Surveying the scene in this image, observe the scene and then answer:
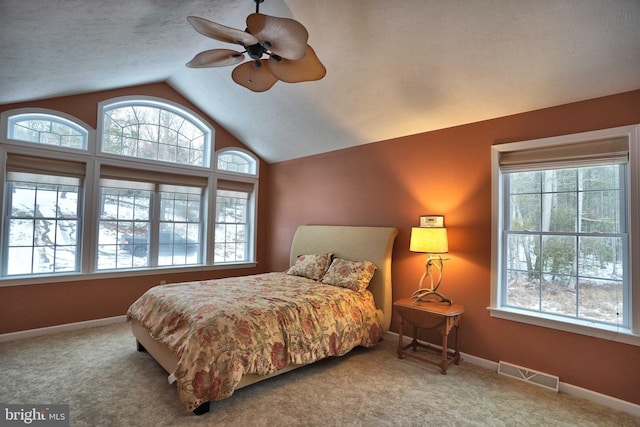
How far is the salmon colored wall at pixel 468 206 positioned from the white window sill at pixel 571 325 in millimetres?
54

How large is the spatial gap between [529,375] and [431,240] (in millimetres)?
1439

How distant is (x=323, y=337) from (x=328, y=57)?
2.77 m

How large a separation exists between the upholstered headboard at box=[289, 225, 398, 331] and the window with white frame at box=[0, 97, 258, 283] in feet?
5.20

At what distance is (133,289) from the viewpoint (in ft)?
14.8

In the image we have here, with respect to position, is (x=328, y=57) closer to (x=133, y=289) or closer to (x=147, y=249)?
(x=147, y=249)

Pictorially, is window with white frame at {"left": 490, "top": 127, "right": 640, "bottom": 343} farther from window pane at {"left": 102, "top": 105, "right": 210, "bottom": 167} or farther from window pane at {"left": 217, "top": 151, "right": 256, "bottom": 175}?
window pane at {"left": 102, "top": 105, "right": 210, "bottom": 167}

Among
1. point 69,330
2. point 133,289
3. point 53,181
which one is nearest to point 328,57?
point 53,181

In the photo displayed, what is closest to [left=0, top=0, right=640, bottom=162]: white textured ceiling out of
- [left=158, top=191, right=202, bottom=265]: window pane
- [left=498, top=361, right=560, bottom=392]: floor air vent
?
[left=158, top=191, right=202, bottom=265]: window pane

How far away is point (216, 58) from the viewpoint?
8.09 feet

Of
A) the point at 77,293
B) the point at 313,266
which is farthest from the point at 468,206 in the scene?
the point at 77,293

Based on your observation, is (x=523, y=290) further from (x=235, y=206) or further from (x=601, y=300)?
(x=235, y=206)

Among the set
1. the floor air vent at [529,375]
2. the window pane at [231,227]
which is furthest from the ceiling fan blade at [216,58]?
the floor air vent at [529,375]

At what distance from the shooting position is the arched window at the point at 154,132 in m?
4.44

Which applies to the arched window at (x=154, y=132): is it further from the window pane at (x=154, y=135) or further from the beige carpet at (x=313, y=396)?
the beige carpet at (x=313, y=396)
